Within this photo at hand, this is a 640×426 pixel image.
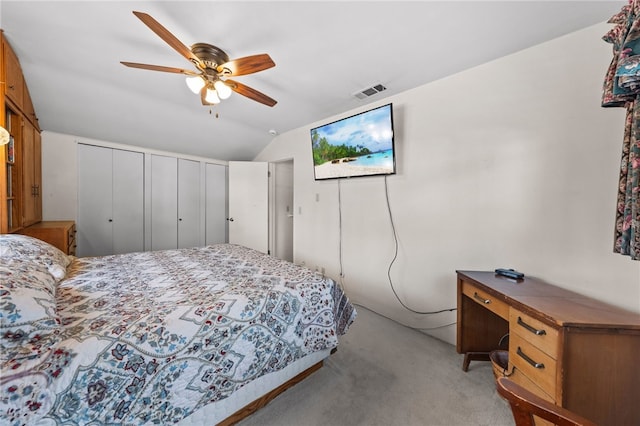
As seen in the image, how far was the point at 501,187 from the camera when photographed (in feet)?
6.08

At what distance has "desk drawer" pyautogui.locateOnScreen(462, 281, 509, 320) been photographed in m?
1.39

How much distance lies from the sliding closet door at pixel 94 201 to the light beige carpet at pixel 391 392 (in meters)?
3.49

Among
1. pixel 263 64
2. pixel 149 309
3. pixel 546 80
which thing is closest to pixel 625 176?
pixel 546 80

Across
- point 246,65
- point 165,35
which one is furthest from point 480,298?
point 165,35

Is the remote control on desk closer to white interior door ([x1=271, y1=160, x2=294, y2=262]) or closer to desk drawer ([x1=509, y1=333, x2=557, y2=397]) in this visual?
desk drawer ([x1=509, y1=333, x2=557, y2=397])

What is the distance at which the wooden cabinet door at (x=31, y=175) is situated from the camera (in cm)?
224

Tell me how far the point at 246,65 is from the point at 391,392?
242 cm

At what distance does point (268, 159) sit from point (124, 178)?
2.20 m

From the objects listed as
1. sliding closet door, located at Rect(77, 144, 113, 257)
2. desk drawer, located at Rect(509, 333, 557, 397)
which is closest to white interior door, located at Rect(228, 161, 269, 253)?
sliding closet door, located at Rect(77, 144, 113, 257)

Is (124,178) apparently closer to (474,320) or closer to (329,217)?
(329,217)

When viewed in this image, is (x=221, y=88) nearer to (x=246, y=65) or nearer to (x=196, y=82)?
(x=196, y=82)

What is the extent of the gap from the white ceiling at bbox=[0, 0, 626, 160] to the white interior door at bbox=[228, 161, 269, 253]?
1.50 meters

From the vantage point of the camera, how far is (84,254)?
3258 mm

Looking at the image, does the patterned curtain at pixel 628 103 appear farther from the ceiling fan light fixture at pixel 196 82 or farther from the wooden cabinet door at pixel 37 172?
the wooden cabinet door at pixel 37 172
